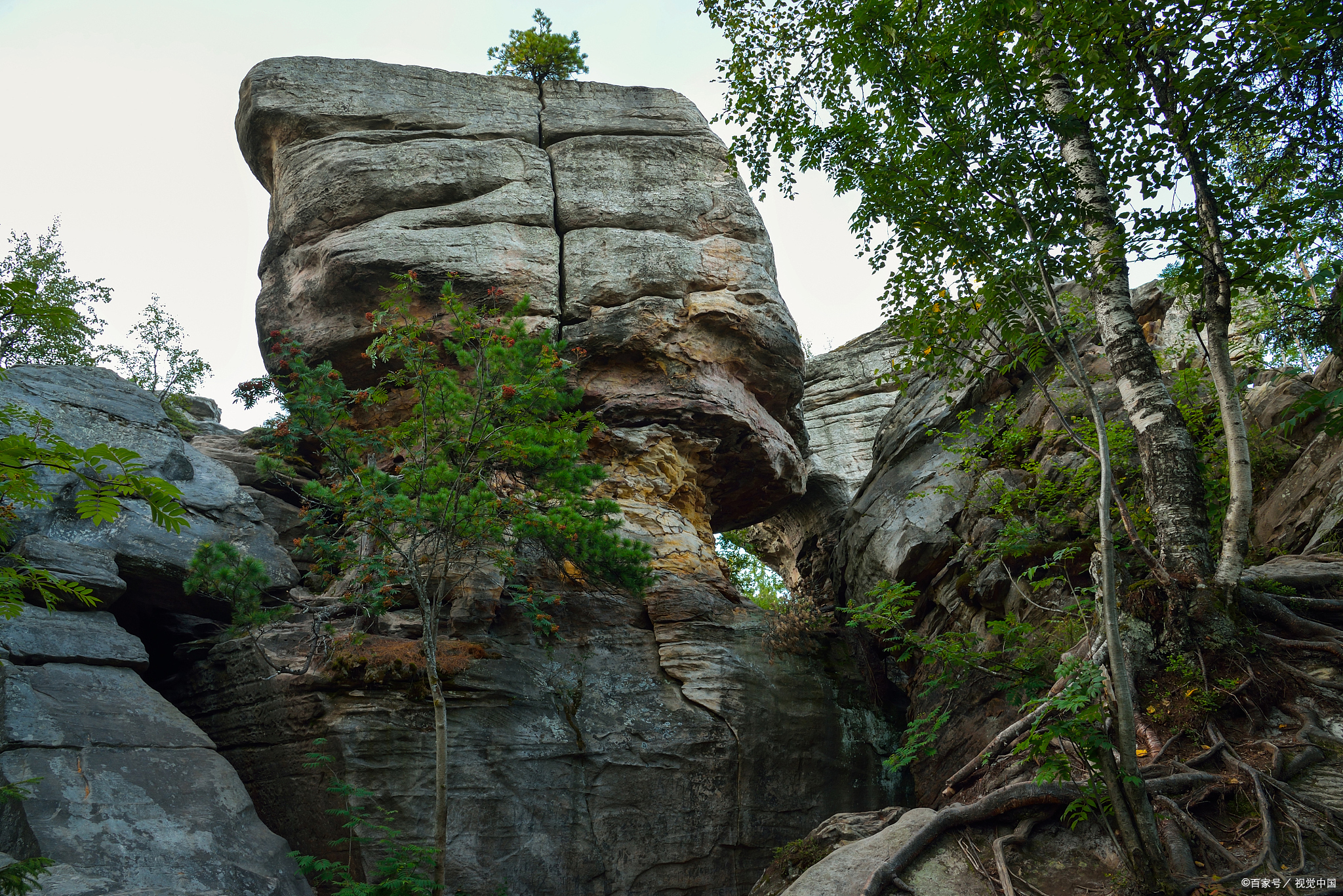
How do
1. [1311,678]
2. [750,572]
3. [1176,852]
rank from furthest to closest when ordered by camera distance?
[750,572] → [1311,678] → [1176,852]

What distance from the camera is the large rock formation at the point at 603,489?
30.4 ft

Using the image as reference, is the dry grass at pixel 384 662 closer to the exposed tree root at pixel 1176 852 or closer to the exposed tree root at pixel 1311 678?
the exposed tree root at pixel 1176 852

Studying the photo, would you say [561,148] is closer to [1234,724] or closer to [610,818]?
[610,818]

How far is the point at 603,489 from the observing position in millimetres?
12906

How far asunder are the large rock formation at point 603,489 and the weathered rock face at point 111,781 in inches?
32.8

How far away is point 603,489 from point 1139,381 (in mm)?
7796

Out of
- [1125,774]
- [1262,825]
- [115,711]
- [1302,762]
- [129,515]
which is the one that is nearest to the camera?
Result: [1125,774]

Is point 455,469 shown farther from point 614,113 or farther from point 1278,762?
point 614,113

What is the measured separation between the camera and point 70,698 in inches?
330

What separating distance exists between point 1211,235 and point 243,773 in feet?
36.6

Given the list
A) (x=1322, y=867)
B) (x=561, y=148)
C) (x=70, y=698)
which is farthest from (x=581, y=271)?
(x=1322, y=867)

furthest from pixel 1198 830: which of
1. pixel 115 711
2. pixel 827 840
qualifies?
pixel 115 711

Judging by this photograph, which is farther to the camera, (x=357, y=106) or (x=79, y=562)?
(x=357, y=106)

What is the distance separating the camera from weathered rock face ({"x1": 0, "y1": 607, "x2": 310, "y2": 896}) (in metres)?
7.04
